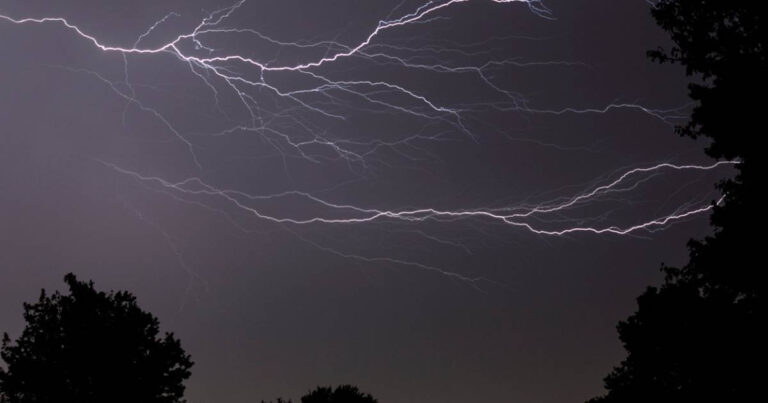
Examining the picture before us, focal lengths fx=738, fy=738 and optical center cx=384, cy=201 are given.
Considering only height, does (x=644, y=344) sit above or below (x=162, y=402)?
above

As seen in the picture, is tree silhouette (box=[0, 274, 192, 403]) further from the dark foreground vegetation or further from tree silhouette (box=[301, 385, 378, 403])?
tree silhouette (box=[301, 385, 378, 403])

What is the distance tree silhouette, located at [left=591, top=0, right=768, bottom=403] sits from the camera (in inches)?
314

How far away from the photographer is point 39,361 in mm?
12109

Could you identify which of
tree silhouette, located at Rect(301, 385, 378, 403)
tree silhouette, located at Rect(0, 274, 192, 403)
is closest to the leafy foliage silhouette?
tree silhouette, located at Rect(301, 385, 378, 403)

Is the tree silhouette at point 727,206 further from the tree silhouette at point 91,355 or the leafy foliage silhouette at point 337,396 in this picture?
the leafy foliage silhouette at point 337,396

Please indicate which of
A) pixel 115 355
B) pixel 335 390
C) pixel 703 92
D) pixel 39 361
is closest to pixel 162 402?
pixel 115 355

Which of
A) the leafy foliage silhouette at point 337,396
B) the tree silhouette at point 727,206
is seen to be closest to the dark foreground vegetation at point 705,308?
the tree silhouette at point 727,206

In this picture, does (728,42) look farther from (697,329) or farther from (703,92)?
(697,329)

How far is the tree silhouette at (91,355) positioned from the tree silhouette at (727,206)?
28.0 ft

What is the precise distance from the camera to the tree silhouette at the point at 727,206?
7.99 m

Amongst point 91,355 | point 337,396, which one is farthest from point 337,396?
point 91,355

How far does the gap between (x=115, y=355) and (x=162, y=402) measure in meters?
1.14

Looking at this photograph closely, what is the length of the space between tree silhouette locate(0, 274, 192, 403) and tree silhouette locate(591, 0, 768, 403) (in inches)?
336

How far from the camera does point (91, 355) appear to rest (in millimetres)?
12188
